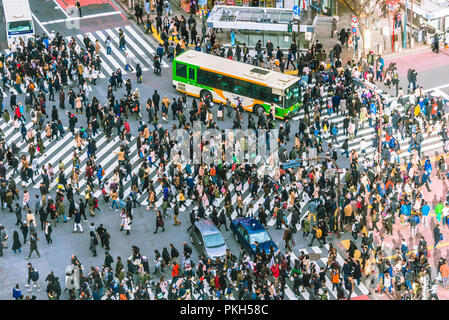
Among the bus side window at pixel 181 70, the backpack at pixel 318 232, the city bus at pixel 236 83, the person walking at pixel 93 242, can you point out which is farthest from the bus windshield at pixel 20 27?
the backpack at pixel 318 232

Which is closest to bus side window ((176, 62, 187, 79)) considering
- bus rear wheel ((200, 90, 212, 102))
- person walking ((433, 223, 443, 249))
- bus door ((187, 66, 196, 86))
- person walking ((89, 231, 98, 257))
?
bus door ((187, 66, 196, 86))

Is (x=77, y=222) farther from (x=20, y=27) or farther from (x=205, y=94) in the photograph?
(x=20, y=27)

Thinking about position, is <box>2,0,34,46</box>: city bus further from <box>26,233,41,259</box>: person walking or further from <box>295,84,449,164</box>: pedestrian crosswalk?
<box>26,233,41,259</box>: person walking

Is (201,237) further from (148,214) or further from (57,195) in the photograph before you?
(57,195)

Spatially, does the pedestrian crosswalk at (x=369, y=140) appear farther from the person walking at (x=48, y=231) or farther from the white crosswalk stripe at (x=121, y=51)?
the person walking at (x=48, y=231)

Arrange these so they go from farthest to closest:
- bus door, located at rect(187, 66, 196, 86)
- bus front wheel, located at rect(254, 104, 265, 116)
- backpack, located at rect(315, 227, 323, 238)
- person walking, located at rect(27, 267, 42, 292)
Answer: bus door, located at rect(187, 66, 196, 86) → bus front wheel, located at rect(254, 104, 265, 116) → backpack, located at rect(315, 227, 323, 238) → person walking, located at rect(27, 267, 42, 292)

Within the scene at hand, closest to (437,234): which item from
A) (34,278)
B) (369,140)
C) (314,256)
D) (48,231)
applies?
(314,256)

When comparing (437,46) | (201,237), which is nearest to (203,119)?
(201,237)
